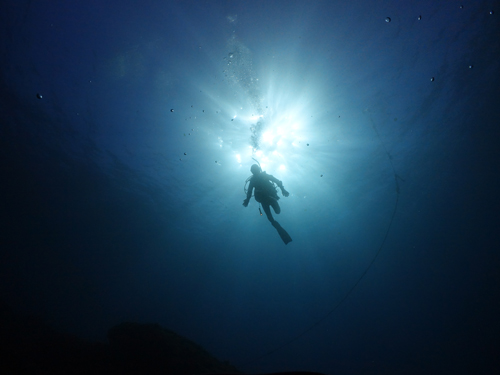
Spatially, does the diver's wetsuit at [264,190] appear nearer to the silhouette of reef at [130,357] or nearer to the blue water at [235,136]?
the blue water at [235,136]

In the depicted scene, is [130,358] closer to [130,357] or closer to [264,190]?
[130,357]

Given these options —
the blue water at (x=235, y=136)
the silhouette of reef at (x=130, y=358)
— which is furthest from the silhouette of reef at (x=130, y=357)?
the blue water at (x=235, y=136)

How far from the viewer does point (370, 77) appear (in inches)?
444

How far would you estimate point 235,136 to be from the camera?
12.8 metres

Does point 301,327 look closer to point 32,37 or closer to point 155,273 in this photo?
point 155,273

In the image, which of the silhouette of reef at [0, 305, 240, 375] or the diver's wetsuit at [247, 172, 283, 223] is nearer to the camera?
the silhouette of reef at [0, 305, 240, 375]

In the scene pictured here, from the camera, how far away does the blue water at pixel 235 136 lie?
900cm

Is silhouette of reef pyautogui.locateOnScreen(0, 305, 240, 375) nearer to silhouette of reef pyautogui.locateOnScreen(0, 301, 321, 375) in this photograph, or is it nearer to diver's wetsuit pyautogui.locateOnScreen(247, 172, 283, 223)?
silhouette of reef pyautogui.locateOnScreen(0, 301, 321, 375)

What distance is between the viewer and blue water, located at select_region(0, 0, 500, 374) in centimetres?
900

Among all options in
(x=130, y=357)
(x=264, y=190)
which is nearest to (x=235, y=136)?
(x=264, y=190)

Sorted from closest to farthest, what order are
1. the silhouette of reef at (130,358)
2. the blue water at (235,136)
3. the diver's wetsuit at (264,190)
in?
1. the silhouette of reef at (130,358)
2. the diver's wetsuit at (264,190)
3. the blue water at (235,136)

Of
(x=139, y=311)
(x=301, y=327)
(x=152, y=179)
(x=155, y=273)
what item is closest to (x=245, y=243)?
(x=152, y=179)

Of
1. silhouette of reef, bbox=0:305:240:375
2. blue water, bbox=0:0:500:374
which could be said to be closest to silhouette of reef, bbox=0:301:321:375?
silhouette of reef, bbox=0:305:240:375

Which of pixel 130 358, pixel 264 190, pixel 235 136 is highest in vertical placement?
pixel 235 136
